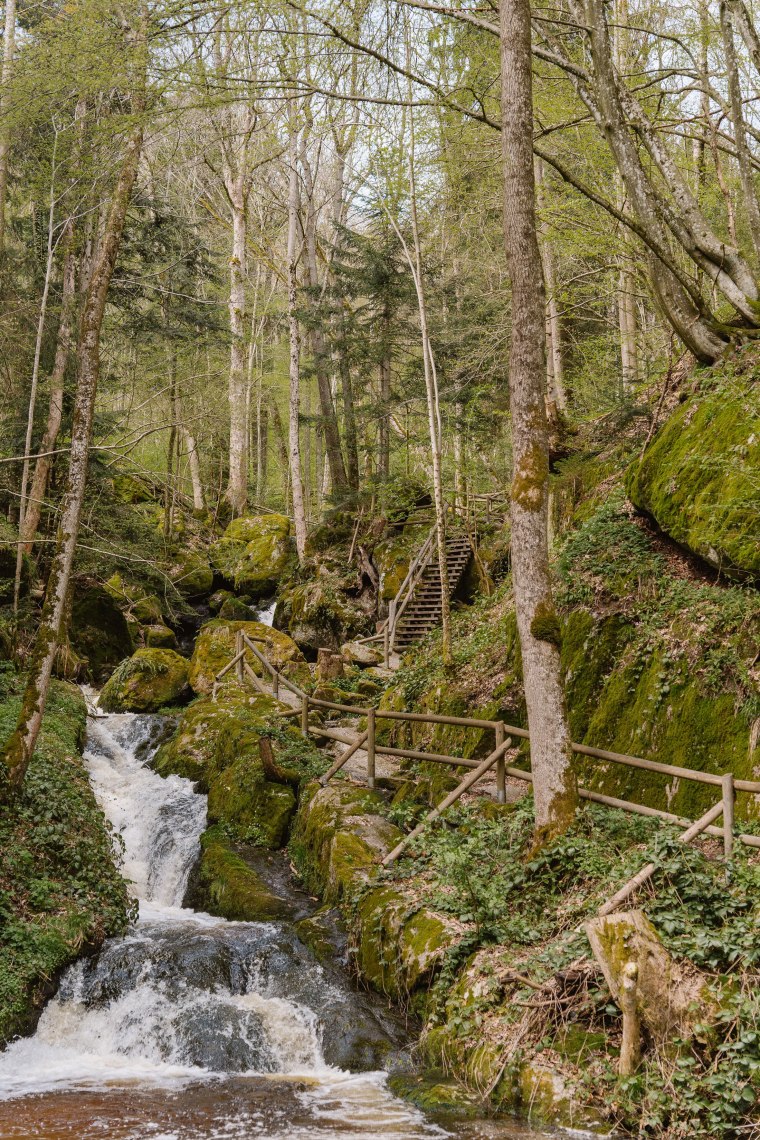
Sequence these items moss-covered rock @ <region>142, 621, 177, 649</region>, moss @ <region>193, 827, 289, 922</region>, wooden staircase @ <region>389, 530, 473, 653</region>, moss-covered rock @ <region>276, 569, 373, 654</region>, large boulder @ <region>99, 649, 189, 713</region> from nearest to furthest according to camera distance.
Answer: moss @ <region>193, 827, 289, 922</region>, large boulder @ <region>99, 649, 189, 713</region>, wooden staircase @ <region>389, 530, 473, 653</region>, moss-covered rock @ <region>142, 621, 177, 649</region>, moss-covered rock @ <region>276, 569, 373, 654</region>

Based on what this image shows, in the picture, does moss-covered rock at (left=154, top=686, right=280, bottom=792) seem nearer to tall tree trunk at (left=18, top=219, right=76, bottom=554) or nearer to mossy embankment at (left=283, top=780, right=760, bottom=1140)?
tall tree trunk at (left=18, top=219, right=76, bottom=554)

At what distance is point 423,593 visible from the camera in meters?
18.8

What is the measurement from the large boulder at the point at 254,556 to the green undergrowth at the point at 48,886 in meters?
12.9

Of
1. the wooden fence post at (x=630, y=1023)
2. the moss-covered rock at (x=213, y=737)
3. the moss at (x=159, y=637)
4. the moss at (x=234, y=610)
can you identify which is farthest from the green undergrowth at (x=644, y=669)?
the moss at (x=234, y=610)

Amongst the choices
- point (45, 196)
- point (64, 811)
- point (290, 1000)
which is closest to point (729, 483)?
point (290, 1000)

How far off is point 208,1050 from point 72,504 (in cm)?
565

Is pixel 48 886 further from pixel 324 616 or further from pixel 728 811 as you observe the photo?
pixel 324 616

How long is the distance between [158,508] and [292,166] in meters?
11.1

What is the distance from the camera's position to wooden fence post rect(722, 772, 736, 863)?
551 cm

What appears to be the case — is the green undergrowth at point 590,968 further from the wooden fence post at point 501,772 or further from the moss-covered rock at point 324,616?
the moss-covered rock at point 324,616

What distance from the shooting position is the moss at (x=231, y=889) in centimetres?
851

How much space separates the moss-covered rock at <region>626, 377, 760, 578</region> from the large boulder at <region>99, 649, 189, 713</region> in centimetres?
1066

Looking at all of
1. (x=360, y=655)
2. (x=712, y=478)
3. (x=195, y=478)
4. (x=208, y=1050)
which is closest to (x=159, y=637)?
(x=360, y=655)

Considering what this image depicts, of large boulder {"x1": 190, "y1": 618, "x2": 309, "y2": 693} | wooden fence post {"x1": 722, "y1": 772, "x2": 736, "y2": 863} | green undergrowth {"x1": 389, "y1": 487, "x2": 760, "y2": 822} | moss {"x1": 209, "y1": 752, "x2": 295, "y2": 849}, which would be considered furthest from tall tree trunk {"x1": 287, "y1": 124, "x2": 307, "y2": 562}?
wooden fence post {"x1": 722, "y1": 772, "x2": 736, "y2": 863}
